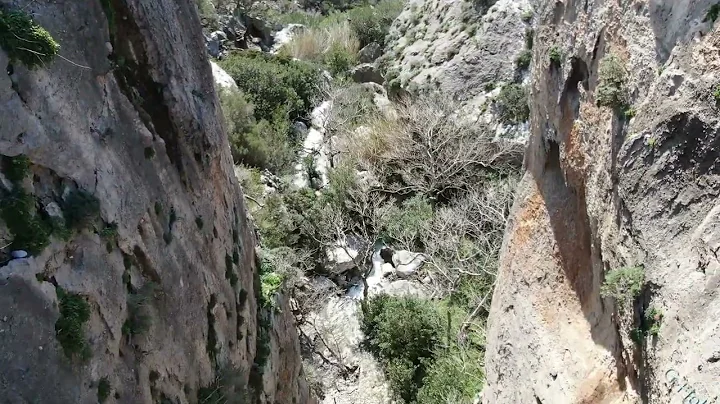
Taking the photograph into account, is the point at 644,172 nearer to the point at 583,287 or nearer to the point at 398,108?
the point at 583,287

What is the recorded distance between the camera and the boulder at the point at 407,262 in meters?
16.8

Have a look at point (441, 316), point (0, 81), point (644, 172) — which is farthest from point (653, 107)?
point (441, 316)

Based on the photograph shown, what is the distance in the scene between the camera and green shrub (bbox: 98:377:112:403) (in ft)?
13.7

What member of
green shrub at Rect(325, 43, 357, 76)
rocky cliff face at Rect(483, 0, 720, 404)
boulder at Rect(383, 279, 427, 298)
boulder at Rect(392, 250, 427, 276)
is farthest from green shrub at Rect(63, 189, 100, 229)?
green shrub at Rect(325, 43, 357, 76)

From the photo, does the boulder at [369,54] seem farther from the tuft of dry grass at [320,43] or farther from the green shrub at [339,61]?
the tuft of dry grass at [320,43]

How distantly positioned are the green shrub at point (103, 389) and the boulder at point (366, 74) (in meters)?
22.7

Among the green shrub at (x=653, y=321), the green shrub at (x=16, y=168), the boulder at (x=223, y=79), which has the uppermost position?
the green shrub at (x=16, y=168)

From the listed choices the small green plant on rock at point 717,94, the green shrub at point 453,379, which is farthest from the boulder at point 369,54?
the small green plant on rock at point 717,94

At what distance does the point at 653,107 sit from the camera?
5.46m

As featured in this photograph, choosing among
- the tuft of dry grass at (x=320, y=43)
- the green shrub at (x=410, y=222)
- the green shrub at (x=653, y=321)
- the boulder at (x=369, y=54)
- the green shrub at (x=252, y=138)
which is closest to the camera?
the green shrub at (x=653, y=321)

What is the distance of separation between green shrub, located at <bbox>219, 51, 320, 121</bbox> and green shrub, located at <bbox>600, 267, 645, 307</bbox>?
705 inches

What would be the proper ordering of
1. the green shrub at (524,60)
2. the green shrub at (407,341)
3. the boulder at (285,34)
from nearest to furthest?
1. the green shrub at (407,341)
2. the green shrub at (524,60)
3. the boulder at (285,34)

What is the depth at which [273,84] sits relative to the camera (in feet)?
74.7

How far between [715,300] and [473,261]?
11.0 meters
